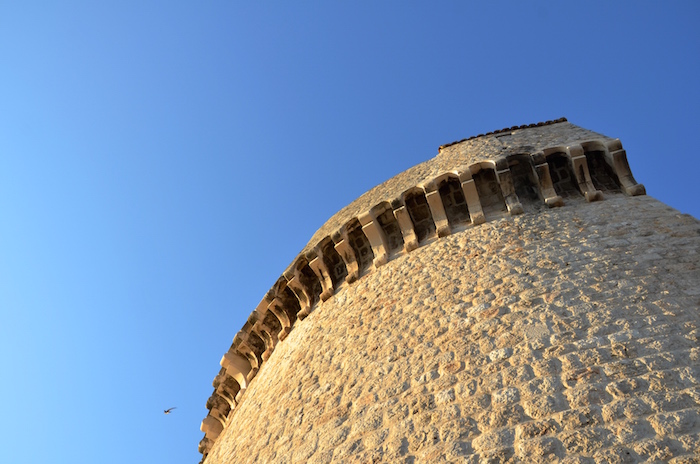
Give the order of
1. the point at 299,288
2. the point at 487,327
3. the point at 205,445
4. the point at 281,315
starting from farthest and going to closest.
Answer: the point at 205,445 → the point at 281,315 → the point at 299,288 → the point at 487,327

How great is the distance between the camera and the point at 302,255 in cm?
694

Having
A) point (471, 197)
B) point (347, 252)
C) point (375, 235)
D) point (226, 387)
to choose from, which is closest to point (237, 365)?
point (226, 387)

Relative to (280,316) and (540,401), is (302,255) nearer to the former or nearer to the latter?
(280,316)

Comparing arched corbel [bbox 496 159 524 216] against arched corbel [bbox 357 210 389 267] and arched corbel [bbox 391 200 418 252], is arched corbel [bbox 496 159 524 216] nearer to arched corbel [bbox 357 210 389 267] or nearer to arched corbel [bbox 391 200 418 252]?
arched corbel [bbox 391 200 418 252]

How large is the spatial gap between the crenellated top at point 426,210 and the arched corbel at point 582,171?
0.01 metres

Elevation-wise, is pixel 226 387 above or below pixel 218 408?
above

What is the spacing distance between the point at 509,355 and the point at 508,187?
2662mm

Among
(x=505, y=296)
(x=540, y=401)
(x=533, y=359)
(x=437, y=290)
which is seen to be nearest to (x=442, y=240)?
(x=437, y=290)

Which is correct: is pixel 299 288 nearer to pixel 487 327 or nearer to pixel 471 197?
pixel 471 197

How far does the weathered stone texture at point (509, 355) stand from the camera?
10.6ft

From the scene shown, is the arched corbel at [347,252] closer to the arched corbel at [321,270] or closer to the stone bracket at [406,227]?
the arched corbel at [321,270]

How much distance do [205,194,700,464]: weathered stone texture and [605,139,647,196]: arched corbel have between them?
0.32m

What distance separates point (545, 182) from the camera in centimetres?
613

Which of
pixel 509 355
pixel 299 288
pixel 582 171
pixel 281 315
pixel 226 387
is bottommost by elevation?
pixel 509 355
